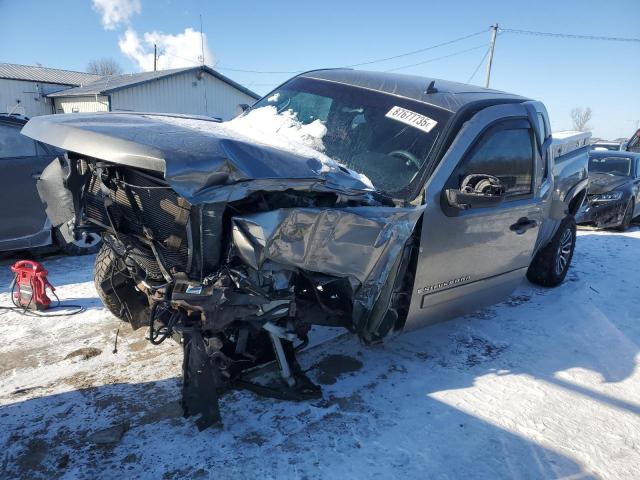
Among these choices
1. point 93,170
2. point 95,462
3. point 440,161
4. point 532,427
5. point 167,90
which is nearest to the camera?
point 95,462

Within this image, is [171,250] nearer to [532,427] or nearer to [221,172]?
[221,172]

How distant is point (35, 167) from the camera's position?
206 inches

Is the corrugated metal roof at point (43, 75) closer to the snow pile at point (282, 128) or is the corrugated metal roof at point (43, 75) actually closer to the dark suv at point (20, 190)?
the dark suv at point (20, 190)

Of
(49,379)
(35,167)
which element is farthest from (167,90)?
(49,379)

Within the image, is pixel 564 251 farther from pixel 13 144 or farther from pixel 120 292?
pixel 13 144

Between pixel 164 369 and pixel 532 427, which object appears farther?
pixel 164 369

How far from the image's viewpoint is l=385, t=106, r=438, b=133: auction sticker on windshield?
317 cm

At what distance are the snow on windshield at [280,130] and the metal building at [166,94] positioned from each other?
21286 millimetres

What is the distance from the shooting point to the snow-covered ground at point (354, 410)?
238 centimetres

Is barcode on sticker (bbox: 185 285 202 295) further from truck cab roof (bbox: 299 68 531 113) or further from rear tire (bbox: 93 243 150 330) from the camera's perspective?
truck cab roof (bbox: 299 68 531 113)

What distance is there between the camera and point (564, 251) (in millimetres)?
5445

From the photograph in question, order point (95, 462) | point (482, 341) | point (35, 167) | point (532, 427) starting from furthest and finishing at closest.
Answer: point (35, 167) → point (482, 341) → point (532, 427) → point (95, 462)

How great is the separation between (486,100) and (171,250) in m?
2.59

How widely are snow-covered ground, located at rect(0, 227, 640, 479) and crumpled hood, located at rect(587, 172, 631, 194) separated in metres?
6.08
